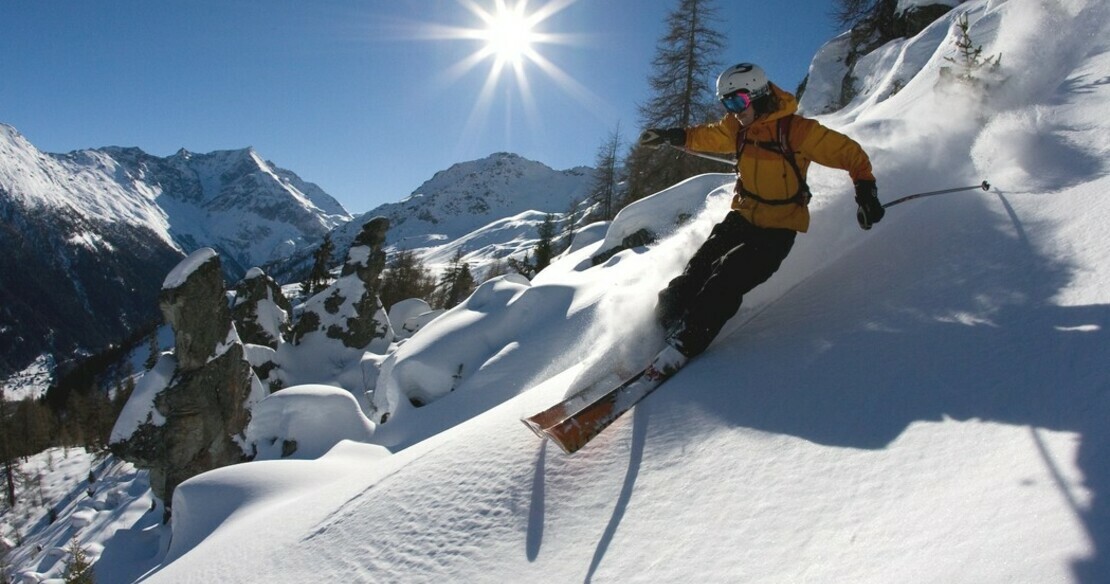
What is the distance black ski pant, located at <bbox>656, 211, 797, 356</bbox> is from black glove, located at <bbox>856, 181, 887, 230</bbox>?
506 millimetres

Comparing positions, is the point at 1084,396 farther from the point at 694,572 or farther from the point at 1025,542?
the point at 694,572

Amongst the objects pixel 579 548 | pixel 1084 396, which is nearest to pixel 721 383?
pixel 579 548

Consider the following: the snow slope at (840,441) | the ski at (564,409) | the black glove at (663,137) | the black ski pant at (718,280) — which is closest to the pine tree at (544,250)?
the black glove at (663,137)

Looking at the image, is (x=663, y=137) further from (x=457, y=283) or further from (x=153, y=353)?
(x=153, y=353)

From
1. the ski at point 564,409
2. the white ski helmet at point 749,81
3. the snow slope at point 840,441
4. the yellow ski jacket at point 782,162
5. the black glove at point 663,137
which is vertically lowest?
the snow slope at point 840,441

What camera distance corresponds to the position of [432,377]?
397 inches

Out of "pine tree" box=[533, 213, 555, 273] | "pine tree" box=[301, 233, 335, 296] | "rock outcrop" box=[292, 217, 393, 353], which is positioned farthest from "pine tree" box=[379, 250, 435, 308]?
"rock outcrop" box=[292, 217, 393, 353]

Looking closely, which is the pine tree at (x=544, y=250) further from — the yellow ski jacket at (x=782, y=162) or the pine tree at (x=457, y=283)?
the yellow ski jacket at (x=782, y=162)

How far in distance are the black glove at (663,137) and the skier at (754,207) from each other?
745 millimetres

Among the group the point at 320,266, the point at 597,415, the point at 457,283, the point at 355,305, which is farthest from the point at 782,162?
the point at 457,283

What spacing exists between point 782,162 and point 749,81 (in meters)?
0.68

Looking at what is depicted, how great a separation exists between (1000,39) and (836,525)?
8530 millimetres

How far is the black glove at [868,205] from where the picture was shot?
357cm

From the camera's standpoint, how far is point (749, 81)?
396 cm
